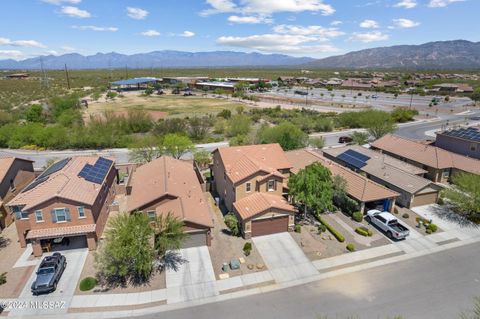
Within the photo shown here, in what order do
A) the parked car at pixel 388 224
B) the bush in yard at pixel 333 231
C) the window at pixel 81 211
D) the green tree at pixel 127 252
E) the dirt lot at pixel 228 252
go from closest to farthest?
the green tree at pixel 127 252
the dirt lot at pixel 228 252
the window at pixel 81 211
the parked car at pixel 388 224
the bush in yard at pixel 333 231

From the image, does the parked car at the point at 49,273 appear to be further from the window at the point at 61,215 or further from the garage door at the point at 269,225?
the garage door at the point at 269,225

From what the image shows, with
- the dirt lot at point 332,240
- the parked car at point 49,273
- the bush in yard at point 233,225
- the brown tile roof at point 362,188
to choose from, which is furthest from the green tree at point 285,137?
the parked car at point 49,273

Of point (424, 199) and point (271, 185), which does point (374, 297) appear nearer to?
point (271, 185)

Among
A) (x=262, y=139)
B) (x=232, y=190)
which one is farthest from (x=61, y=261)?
(x=262, y=139)

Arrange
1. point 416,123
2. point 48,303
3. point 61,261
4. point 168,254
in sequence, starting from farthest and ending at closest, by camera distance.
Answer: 1. point 416,123
2. point 168,254
3. point 61,261
4. point 48,303

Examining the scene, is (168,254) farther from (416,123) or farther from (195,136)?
(416,123)

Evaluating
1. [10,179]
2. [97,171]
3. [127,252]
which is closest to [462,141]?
[127,252]
